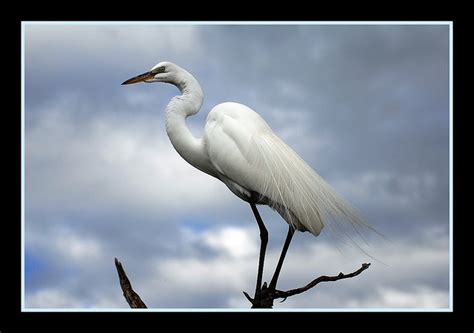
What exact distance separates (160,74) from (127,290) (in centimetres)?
167

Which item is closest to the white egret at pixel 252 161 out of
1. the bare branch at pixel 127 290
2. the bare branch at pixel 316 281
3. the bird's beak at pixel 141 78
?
the bird's beak at pixel 141 78

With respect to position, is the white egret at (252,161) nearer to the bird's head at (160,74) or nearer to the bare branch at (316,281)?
the bird's head at (160,74)

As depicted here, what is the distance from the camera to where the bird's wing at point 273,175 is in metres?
4.42

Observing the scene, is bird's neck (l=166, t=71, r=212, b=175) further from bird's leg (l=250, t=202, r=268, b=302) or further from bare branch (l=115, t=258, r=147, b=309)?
bare branch (l=115, t=258, r=147, b=309)

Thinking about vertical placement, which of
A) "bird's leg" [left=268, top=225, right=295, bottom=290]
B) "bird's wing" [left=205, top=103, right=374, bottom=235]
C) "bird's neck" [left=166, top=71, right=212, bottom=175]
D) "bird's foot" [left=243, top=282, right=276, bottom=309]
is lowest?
"bird's foot" [left=243, top=282, right=276, bottom=309]

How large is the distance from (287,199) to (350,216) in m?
0.50

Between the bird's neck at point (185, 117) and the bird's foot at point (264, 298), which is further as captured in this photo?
the bird's neck at point (185, 117)

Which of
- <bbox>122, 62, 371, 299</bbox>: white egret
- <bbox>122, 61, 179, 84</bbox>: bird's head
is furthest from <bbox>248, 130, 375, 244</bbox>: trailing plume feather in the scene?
<bbox>122, 61, 179, 84</bbox>: bird's head

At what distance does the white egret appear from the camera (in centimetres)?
443

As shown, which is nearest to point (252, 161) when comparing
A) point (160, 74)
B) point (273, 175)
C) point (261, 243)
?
point (273, 175)

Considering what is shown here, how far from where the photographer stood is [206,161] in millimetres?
4621

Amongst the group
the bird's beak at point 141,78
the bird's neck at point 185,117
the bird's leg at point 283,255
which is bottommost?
the bird's leg at point 283,255

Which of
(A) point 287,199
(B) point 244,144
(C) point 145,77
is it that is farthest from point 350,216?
(C) point 145,77

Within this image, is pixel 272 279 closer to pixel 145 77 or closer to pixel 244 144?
pixel 244 144
